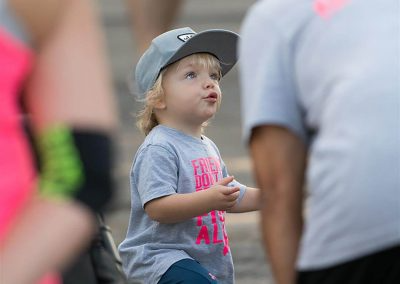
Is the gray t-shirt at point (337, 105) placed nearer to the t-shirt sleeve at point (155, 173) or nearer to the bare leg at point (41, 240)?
the bare leg at point (41, 240)

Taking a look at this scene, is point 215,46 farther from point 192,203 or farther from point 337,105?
point 337,105

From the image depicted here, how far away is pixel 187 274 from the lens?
3971 mm

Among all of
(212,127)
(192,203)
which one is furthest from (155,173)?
(212,127)

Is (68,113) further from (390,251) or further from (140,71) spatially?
(140,71)

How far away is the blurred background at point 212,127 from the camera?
6.46 m

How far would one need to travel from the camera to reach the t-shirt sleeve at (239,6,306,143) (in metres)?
2.93

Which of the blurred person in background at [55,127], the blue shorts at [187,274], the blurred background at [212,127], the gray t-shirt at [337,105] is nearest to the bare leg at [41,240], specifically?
the blurred person in background at [55,127]

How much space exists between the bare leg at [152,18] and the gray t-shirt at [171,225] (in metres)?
3.44

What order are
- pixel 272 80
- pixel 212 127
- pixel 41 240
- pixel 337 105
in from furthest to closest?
pixel 212 127 < pixel 272 80 < pixel 337 105 < pixel 41 240

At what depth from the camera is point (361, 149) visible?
9.16 feet

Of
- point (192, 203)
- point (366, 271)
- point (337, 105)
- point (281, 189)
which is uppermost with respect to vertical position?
point (337, 105)

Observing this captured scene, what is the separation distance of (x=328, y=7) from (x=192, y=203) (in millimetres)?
1122

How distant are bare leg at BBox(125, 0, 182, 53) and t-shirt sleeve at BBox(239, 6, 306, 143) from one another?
4556 millimetres

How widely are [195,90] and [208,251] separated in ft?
1.69
